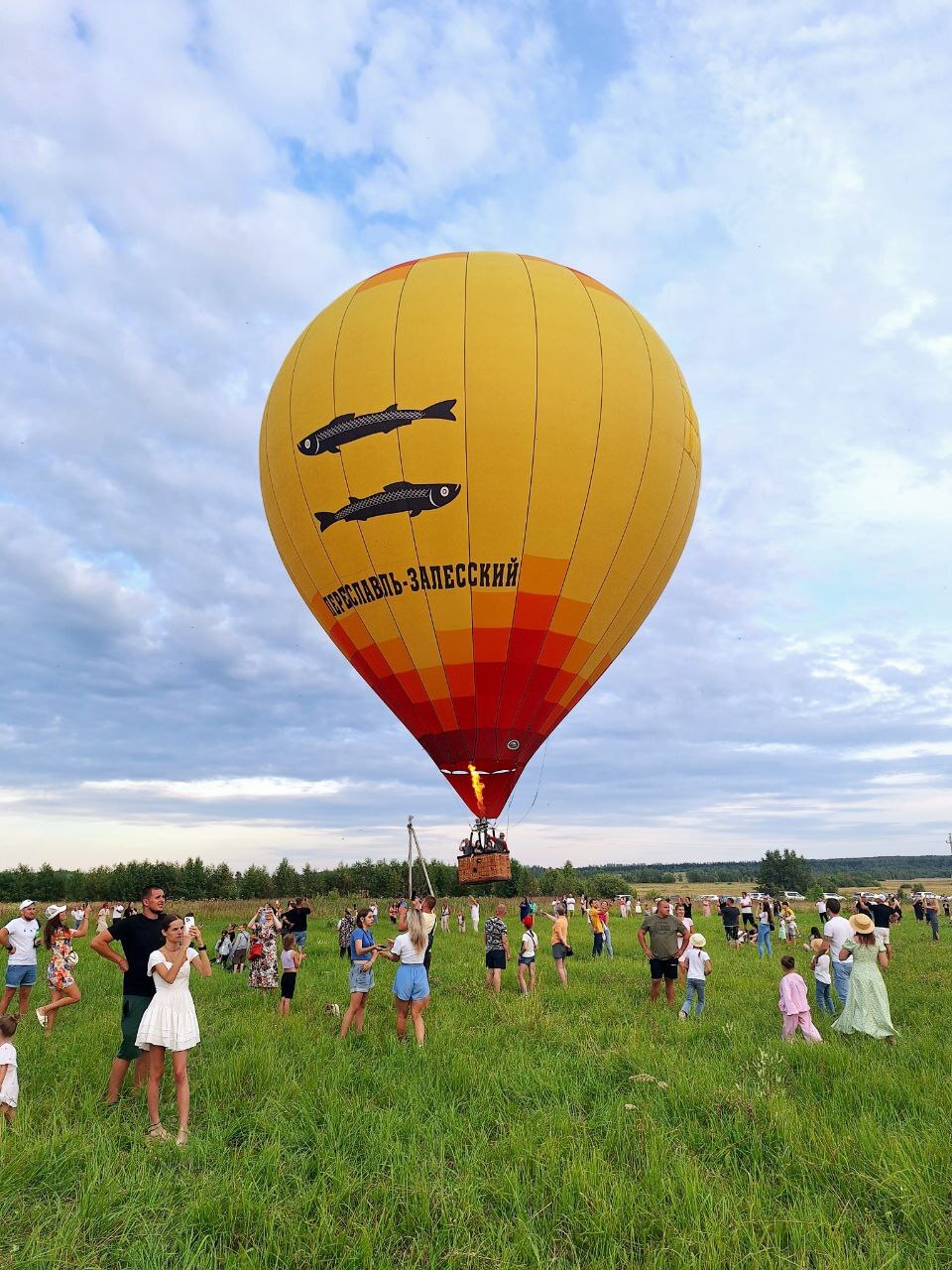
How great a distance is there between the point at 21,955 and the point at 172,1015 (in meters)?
5.64

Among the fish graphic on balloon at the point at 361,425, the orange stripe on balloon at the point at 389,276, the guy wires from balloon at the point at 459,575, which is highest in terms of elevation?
the orange stripe on balloon at the point at 389,276

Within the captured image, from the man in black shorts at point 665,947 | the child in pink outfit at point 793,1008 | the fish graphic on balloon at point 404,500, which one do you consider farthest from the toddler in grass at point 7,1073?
the fish graphic on balloon at point 404,500

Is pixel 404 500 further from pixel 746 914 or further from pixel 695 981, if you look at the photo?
pixel 746 914

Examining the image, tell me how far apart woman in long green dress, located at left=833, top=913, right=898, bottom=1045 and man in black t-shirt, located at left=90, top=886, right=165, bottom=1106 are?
23.1ft

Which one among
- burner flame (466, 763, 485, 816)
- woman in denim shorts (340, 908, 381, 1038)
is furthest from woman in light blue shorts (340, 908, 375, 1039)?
burner flame (466, 763, 485, 816)

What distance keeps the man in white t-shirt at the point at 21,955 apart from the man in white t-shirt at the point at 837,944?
1012 centimetres

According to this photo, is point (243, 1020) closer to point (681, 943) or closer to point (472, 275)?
point (681, 943)

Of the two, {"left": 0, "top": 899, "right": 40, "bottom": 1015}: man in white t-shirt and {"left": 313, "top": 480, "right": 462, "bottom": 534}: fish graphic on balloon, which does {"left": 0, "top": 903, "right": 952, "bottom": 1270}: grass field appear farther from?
{"left": 313, "top": 480, "right": 462, "bottom": 534}: fish graphic on balloon

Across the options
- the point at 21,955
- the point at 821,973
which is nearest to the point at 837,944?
the point at 821,973

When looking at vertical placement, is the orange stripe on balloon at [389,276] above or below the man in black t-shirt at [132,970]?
above

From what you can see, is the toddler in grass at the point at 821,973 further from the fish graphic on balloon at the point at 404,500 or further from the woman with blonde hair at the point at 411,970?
the fish graphic on balloon at the point at 404,500

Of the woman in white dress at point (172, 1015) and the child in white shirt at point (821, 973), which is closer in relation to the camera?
the woman in white dress at point (172, 1015)

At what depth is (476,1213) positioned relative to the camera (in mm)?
4250

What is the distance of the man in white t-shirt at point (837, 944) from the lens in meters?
9.88
